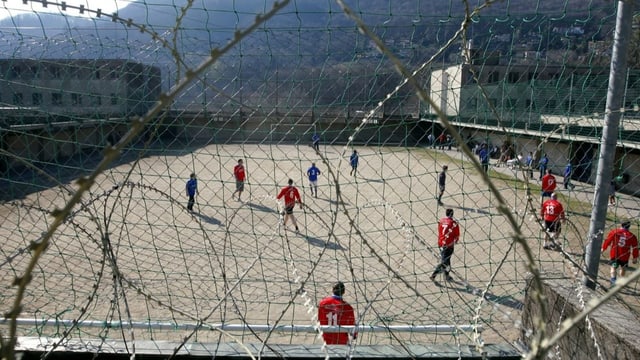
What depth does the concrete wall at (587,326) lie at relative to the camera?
6.59ft

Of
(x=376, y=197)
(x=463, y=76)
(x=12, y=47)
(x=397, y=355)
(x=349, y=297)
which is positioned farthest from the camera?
(x=376, y=197)

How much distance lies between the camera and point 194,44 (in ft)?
11.3

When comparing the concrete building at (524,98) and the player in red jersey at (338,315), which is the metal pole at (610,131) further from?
the player in red jersey at (338,315)

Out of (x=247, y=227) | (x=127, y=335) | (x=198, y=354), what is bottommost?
(x=198, y=354)

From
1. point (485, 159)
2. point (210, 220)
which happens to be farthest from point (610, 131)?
point (210, 220)

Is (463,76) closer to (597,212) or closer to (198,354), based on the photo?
(597,212)

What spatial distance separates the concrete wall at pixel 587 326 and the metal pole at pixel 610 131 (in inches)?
5.6

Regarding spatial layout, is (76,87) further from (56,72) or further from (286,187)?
(286,187)

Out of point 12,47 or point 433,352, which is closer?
point 433,352

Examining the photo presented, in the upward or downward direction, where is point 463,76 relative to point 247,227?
downward

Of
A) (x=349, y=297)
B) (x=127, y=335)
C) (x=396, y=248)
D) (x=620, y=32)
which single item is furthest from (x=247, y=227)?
(x=620, y=32)

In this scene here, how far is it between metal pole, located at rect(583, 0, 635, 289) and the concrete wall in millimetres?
142

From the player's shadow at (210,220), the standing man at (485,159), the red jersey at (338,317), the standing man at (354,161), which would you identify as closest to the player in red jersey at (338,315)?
the red jersey at (338,317)

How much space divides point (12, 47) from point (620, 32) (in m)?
3.70
